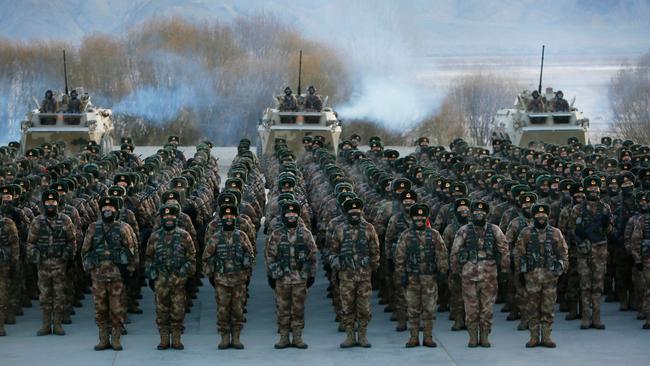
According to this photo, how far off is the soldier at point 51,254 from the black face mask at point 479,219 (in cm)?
443

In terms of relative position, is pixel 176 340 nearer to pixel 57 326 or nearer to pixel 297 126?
pixel 57 326

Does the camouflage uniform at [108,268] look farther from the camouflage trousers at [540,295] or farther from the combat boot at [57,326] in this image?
the camouflage trousers at [540,295]

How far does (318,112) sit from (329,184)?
Result: 15977 mm

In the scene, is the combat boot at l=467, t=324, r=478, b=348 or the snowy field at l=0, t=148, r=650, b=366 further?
the combat boot at l=467, t=324, r=478, b=348

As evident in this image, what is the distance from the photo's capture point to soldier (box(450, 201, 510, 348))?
59.1 ft

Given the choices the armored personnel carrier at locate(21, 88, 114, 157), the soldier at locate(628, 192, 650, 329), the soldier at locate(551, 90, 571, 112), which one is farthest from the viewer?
the soldier at locate(551, 90, 571, 112)

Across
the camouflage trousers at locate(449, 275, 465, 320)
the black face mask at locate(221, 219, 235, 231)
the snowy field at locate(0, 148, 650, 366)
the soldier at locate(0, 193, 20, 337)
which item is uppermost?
the black face mask at locate(221, 219, 235, 231)

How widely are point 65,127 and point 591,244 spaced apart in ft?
71.2

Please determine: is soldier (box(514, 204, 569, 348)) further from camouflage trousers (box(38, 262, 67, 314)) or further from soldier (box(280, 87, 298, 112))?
soldier (box(280, 87, 298, 112))

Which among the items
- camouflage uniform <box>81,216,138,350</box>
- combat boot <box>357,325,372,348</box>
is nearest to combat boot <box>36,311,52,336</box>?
camouflage uniform <box>81,216,138,350</box>

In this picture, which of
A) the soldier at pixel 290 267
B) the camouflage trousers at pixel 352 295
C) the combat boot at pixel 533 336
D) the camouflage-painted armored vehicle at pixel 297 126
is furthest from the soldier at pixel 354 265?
the camouflage-painted armored vehicle at pixel 297 126

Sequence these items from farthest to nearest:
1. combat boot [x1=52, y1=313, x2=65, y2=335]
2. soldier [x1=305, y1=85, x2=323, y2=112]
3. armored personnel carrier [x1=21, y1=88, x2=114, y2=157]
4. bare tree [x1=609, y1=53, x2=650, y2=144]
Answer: bare tree [x1=609, y1=53, x2=650, y2=144]
soldier [x1=305, y1=85, x2=323, y2=112]
armored personnel carrier [x1=21, y1=88, x2=114, y2=157]
combat boot [x1=52, y1=313, x2=65, y2=335]

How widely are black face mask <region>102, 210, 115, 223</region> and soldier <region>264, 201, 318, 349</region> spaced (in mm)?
1715

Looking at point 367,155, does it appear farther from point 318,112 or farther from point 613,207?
point 613,207
